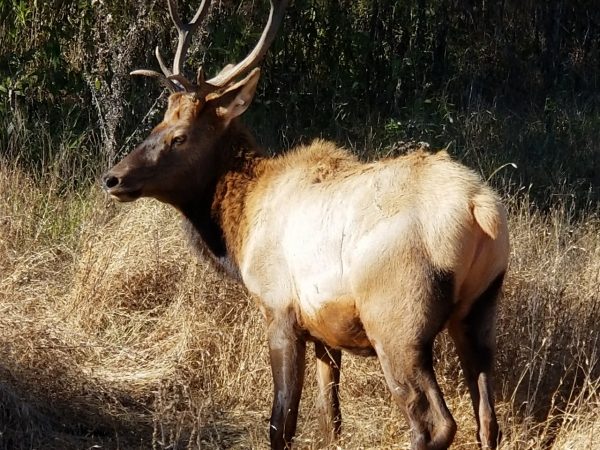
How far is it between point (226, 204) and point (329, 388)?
3.85ft

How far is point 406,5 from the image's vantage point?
1353 cm

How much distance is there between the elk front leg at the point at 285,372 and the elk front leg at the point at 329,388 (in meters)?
0.33

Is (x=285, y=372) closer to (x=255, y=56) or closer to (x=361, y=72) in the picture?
(x=255, y=56)

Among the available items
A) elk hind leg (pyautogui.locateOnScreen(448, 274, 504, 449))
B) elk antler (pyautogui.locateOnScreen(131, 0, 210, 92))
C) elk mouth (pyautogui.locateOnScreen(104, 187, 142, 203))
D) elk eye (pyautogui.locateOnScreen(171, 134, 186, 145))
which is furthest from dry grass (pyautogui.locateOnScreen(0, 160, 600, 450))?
elk antler (pyautogui.locateOnScreen(131, 0, 210, 92))

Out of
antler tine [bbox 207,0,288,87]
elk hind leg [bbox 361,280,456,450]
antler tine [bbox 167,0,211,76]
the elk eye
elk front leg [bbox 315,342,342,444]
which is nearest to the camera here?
elk hind leg [bbox 361,280,456,450]

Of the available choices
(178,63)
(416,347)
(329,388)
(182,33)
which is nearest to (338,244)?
(416,347)

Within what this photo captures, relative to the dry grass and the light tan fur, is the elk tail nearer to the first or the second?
the light tan fur

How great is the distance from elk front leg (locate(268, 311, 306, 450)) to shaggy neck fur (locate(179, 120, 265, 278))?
0.65 metres

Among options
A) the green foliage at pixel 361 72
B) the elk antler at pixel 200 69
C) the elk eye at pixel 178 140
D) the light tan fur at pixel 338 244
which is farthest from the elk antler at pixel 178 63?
the green foliage at pixel 361 72

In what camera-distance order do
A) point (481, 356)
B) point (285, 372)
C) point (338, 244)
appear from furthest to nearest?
point (285, 372) → point (481, 356) → point (338, 244)

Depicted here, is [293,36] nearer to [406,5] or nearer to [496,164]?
[406,5]

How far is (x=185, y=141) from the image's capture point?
22.3 feet

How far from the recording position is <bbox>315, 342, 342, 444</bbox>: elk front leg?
6.51 metres

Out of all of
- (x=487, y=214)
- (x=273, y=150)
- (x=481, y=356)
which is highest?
(x=487, y=214)
